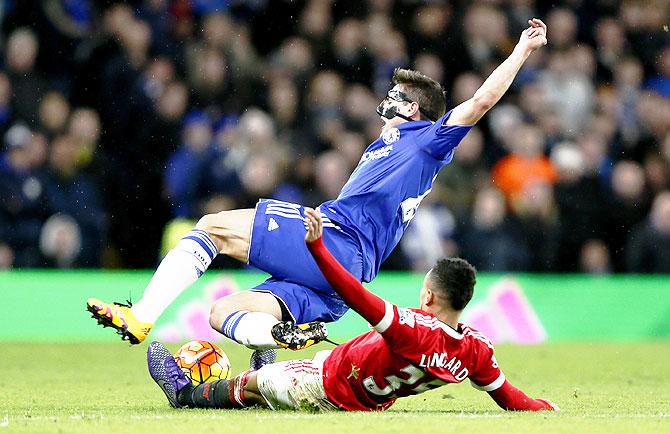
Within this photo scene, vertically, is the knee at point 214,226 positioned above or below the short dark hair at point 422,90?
below

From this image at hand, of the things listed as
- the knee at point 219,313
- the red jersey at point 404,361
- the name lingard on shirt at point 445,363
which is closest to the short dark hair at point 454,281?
the red jersey at point 404,361

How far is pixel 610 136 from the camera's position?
653 inches

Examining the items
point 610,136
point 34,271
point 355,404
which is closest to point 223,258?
point 34,271

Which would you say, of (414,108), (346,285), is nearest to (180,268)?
(346,285)

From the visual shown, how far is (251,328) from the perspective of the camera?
23.6ft

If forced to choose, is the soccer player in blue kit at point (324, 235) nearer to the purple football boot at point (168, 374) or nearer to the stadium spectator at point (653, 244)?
the purple football boot at point (168, 374)

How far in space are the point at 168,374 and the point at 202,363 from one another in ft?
1.80

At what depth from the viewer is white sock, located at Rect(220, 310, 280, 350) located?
7148 mm

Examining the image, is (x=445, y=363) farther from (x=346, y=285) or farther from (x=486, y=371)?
(x=346, y=285)

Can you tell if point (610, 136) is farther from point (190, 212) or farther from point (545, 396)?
point (545, 396)

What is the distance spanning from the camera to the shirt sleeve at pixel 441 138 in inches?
301

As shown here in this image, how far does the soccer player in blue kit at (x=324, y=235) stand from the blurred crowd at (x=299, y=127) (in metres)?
5.82

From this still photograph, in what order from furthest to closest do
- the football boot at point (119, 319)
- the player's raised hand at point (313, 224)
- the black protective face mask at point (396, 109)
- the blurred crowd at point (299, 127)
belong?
the blurred crowd at point (299, 127)
the black protective face mask at point (396, 109)
the football boot at point (119, 319)
the player's raised hand at point (313, 224)

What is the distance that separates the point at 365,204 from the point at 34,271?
676 centimetres
